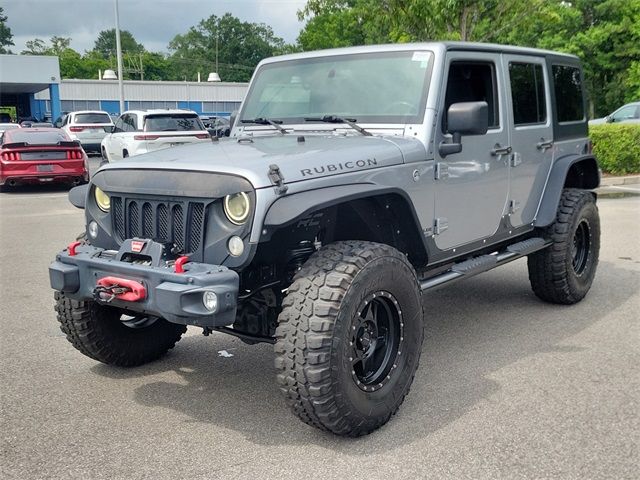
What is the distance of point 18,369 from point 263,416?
1831mm

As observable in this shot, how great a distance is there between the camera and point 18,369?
4598 millimetres

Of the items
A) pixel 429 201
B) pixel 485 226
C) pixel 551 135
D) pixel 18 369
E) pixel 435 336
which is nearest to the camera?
pixel 429 201

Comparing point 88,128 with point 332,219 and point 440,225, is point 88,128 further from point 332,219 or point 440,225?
point 332,219

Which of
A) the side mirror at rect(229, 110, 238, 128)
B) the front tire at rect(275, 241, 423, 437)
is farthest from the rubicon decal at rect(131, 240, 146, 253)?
the side mirror at rect(229, 110, 238, 128)

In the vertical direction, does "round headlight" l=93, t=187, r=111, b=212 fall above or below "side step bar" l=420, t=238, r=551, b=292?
above

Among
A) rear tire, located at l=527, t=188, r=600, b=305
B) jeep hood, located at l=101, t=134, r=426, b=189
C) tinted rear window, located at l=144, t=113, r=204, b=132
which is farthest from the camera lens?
tinted rear window, located at l=144, t=113, r=204, b=132

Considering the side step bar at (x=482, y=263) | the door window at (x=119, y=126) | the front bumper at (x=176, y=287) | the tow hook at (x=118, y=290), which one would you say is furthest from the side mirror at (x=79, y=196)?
the door window at (x=119, y=126)

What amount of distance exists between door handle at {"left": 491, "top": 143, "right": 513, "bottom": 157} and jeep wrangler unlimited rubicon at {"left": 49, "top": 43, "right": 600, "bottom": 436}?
2cm

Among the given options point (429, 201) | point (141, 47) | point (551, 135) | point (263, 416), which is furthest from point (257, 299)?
point (141, 47)

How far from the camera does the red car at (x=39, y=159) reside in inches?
577

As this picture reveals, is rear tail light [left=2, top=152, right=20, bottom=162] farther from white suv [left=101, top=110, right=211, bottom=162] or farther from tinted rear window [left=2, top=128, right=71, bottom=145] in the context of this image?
white suv [left=101, top=110, right=211, bottom=162]

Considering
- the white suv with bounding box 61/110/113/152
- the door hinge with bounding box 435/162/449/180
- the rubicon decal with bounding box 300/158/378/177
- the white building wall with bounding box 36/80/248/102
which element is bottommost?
the door hinge with bounding box 435/162/449/180

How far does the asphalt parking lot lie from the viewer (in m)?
3.30

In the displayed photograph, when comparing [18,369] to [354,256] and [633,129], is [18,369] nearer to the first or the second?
[354,256]
